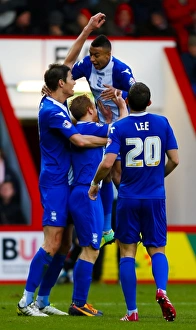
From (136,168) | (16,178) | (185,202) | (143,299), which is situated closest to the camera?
(136,168)

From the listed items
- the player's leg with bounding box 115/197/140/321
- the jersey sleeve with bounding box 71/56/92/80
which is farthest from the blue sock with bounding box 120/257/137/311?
the jersey sleeve with bounding box 71/56/92/80

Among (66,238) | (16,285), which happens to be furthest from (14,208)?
(66,238)

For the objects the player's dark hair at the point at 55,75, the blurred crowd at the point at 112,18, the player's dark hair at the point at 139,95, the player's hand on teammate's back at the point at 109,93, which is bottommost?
the player's dark hair at the point at 139,95

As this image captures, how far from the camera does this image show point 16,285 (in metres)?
15.2

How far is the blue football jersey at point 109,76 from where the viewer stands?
10672 millimetres

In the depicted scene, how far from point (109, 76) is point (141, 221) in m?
1.79

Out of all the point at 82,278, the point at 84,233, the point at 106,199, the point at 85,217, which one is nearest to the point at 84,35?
the point at 106,199

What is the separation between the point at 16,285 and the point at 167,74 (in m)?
5.08

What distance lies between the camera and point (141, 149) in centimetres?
945

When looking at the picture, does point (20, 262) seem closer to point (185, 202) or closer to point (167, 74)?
point (185, 202)

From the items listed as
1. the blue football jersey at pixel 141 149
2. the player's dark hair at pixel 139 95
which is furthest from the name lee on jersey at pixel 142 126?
the player's dark hair at pixel 139 95

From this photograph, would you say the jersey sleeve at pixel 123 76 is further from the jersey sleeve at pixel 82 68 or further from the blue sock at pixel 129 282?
the blue sock at pixel 129 282

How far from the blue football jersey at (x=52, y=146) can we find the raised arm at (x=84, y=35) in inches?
29.1

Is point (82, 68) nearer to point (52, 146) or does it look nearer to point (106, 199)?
point (52, 146)
